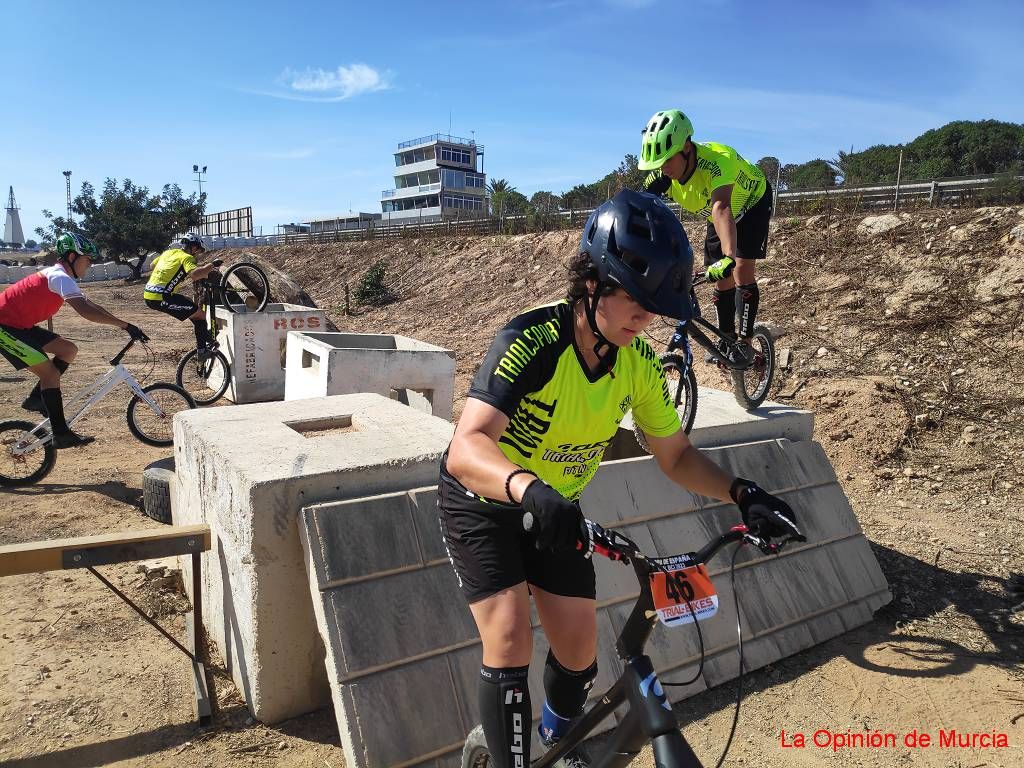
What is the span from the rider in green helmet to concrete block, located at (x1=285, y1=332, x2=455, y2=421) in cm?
376

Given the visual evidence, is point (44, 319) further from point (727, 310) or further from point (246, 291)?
point (727, 310)

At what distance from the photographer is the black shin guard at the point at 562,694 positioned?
2.29 meters

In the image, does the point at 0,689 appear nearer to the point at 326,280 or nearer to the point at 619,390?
the point at 619,390

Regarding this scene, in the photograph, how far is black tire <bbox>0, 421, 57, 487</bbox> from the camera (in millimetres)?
6695

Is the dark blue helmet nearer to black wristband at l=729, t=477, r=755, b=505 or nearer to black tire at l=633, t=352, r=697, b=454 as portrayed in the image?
black wristband at l=729, t=477, r=755, b=505

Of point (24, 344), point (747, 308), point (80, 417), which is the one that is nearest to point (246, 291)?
point (80, 417)

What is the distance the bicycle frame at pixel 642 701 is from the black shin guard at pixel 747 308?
4.08 m

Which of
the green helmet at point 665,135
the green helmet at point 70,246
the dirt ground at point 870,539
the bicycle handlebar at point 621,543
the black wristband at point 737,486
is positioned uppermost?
the green helmet at point 665,135

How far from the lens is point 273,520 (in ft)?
10.8

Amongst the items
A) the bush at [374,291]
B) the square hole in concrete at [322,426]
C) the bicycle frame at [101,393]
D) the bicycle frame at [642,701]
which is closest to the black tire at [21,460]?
the bicycle frame at [101,393]

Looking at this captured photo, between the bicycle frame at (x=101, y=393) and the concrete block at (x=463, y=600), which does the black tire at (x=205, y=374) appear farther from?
the concrete block at (x=463, y=600)

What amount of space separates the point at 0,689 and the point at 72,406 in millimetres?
4565

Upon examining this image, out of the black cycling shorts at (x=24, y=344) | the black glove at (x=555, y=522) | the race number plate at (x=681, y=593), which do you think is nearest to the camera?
the black glove at (x=555, y=522)

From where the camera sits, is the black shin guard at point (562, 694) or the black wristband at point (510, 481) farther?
the black shin guard at point (562, 694)
